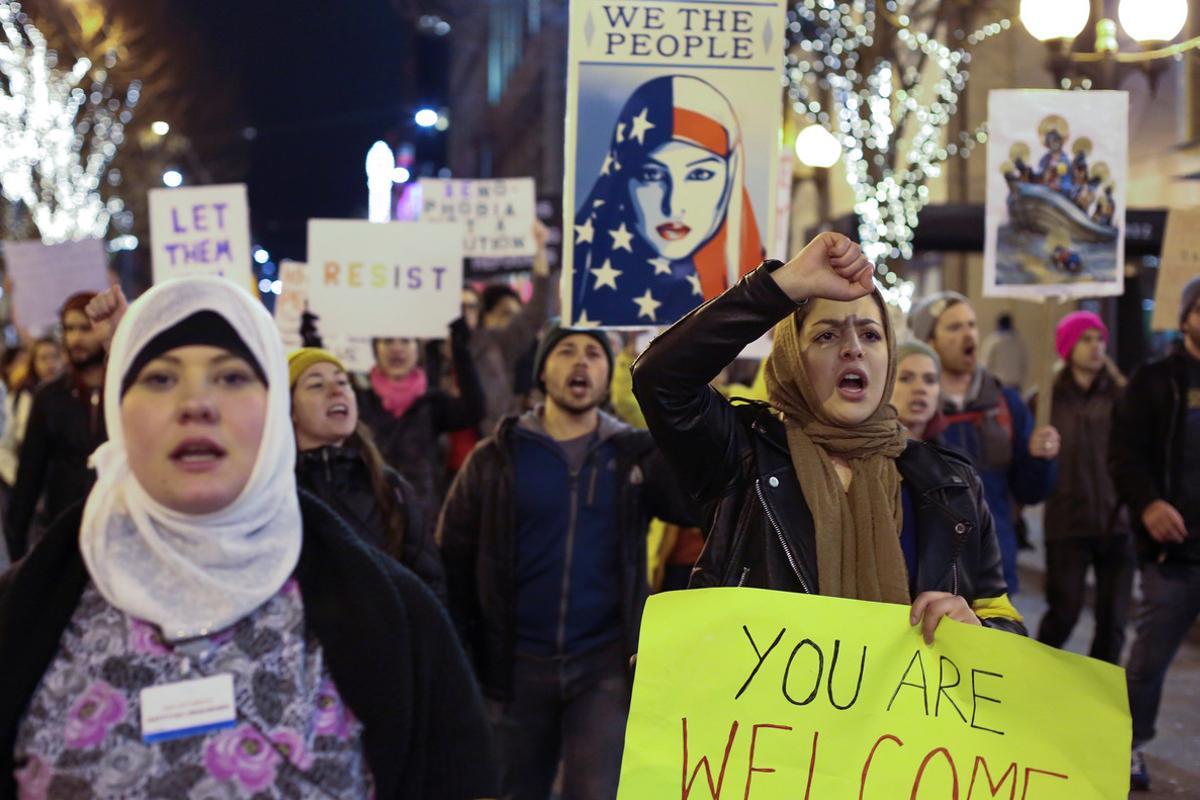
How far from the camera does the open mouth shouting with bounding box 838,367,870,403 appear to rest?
11.0ft

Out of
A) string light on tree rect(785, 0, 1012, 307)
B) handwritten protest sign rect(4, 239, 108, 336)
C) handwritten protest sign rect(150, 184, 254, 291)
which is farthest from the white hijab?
string light on tree rect(785, 0, 1012, 307)

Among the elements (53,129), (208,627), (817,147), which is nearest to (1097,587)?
(208,627)

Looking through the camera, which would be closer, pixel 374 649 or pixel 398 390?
pixel 374 649

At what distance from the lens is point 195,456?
2.61m

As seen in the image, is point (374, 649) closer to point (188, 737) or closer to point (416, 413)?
point (188, 737)

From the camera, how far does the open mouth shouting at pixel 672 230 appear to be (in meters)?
5.04

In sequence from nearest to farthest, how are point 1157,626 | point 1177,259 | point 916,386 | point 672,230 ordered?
1. point 672,230
2. point 916,386
3. point 1157,626
4. point 1177,259

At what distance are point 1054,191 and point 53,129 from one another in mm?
29155

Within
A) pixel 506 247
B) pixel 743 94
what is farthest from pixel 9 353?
pixel 743 94

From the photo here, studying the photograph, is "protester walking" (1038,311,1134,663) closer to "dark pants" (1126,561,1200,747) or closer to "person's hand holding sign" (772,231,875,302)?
"dark pants" (1126,561,1200,747)

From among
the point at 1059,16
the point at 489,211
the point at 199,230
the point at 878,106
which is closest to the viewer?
the point at 199,230

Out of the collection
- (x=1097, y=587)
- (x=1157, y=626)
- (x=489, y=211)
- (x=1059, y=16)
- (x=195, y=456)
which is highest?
(x=1059, y=16)

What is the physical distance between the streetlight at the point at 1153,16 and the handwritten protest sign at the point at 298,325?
5545mm

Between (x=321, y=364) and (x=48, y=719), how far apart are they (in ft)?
10.2
